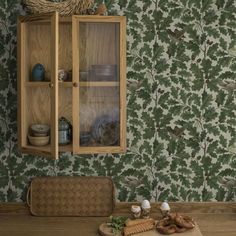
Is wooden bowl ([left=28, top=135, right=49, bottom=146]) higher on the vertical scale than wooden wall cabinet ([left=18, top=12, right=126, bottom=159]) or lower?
lower

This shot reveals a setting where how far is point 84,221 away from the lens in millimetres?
2770

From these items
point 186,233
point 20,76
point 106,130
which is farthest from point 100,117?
point 186,233

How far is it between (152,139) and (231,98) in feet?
2.03

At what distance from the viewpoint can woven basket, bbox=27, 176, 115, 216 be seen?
2.87 meters

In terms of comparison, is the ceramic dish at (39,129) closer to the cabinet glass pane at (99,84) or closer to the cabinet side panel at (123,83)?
the cabinet glass pane at (99,84)

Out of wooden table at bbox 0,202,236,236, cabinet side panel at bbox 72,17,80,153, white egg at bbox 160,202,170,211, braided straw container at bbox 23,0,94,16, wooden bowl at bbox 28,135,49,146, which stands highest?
braided straw container at bbox 23,0,94,16

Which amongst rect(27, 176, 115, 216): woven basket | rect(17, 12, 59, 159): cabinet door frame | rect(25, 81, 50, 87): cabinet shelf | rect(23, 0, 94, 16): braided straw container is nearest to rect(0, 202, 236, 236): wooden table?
rect(27, 176, 115, 216): woven basket

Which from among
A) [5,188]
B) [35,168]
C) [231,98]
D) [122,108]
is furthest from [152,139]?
[5,188]

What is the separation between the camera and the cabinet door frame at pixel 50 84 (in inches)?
95.3

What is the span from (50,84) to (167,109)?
852 mm

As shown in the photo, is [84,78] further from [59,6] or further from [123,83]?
[59,6]

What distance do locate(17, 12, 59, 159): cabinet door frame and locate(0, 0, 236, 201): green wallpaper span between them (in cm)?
19

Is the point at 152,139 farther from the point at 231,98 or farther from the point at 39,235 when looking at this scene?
the point at 39,235

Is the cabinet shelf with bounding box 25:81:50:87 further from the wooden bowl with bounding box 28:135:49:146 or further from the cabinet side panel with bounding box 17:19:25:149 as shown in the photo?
the wooden bowl with bounding box 28:135:49:146
